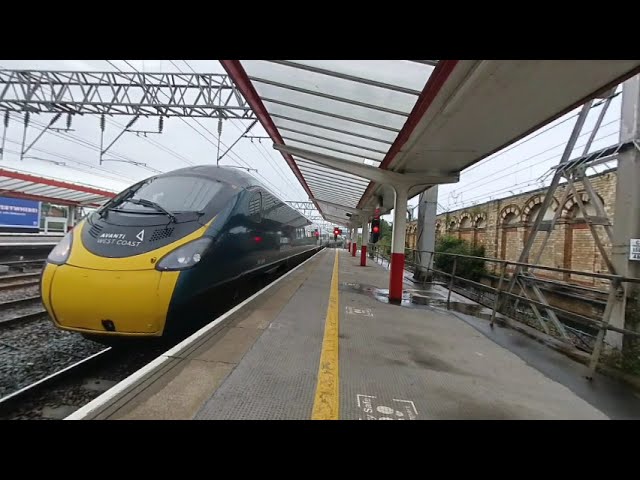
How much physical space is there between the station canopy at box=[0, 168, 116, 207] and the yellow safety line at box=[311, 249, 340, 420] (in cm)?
1918

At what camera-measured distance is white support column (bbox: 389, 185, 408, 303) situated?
709 centimetres

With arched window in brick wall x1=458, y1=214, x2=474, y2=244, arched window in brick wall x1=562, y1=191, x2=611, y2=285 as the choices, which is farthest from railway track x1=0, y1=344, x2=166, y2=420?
arched window in brick wall x1=458, y1=214, x2=474, y2=244

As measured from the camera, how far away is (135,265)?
3449 millimetres

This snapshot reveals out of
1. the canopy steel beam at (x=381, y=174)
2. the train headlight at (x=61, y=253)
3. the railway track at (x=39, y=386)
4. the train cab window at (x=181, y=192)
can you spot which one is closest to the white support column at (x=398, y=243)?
the canopy steel beam at (x=381, y=174)

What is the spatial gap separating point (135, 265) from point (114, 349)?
4.66 feet

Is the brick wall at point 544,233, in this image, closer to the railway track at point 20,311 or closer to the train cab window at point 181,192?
the train cab window at point 181,192

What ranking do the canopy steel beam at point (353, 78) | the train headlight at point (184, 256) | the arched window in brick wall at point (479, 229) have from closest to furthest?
the train headlight at point (184, 256)
the canopy steel beam at point (353, 78)
the arched window in brick wall at point (479, 229)

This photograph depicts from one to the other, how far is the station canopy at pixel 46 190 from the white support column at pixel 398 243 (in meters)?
18.5

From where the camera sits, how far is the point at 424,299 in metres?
7.53

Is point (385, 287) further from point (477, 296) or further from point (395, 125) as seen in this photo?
point (395, 125)

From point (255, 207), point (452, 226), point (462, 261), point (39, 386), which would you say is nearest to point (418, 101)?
point (255, 207)

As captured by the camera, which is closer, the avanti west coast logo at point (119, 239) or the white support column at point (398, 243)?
the avanti west coast logo at point (119, 239)

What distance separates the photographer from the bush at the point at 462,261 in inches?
619

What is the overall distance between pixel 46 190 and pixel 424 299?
21.6 metres
